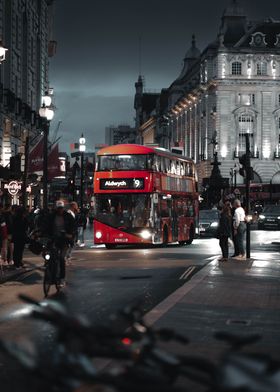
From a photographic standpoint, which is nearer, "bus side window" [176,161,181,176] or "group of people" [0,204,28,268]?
"group of people" [0,204,28,268]

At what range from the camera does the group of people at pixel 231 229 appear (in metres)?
24.0

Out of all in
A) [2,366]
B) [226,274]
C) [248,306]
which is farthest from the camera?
[226,274]

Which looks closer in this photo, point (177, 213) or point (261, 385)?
point (261, 385)

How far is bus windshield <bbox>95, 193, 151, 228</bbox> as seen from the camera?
32.6 meters

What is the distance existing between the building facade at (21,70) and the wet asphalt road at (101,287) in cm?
2556

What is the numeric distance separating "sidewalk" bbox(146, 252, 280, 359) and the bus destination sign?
1266cm

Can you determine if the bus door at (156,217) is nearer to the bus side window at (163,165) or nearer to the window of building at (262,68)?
the bus side window at (163,165)

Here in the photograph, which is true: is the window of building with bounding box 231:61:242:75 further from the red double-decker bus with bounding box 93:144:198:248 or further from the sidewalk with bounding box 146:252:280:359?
the sidewalk with bounding box 146:252:280:359

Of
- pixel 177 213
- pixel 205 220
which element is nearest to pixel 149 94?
pixel 205 220

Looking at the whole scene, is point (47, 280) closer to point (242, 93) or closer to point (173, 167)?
point (173, 167)

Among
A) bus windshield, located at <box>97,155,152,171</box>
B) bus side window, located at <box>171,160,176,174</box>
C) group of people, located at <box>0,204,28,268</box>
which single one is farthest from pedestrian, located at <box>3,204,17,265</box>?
bus side window, located at <box>171,160,176,174</box>

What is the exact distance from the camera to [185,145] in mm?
130875

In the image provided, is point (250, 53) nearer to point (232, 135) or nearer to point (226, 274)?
point (232, 135)

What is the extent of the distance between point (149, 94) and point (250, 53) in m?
92.5
